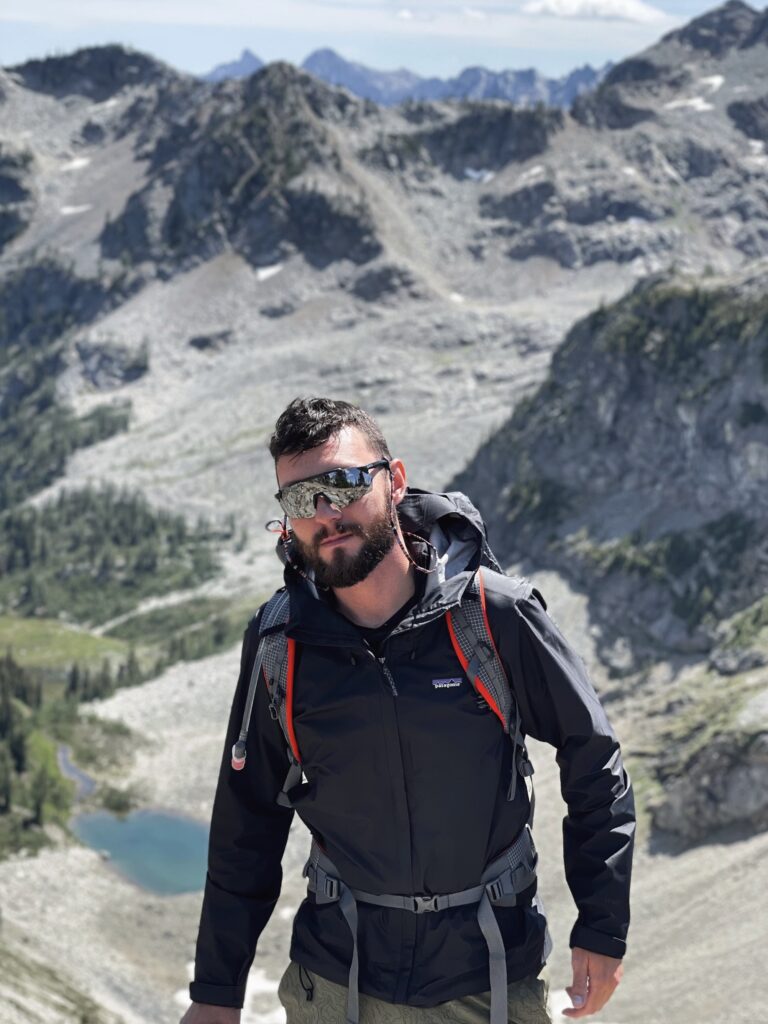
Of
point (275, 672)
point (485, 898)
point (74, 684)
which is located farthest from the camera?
point (74, 684)

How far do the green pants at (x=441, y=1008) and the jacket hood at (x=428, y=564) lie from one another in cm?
265

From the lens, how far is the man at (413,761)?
8500 millimetres

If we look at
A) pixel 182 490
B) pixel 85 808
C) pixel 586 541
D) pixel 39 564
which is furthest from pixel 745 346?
pixel 39 564

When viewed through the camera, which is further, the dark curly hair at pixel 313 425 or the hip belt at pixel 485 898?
the dark curly hair at pixel 313 425

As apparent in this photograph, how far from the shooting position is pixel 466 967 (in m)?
8.54

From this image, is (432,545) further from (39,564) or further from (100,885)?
(39,564)

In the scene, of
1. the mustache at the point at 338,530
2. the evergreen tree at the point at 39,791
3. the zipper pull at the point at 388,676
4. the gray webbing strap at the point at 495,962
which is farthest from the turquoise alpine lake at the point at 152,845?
the mustache at the point at 338,530

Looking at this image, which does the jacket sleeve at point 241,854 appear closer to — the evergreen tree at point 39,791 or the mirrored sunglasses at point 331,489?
the mirrored sunglasses at point 331,489

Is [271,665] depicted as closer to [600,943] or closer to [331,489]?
[331,489]

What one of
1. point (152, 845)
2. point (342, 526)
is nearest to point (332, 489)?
point (342, 526)

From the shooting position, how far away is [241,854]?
913cm

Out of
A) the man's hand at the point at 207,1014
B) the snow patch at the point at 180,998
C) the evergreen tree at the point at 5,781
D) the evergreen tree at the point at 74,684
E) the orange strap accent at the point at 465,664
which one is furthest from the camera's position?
the evergreen tree at the point at 74,684

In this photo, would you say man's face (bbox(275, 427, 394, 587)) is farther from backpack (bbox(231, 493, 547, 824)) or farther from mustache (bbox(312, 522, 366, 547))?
backpack (bbox(231, 493, 547, 824))

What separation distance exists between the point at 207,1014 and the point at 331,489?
4.05m
